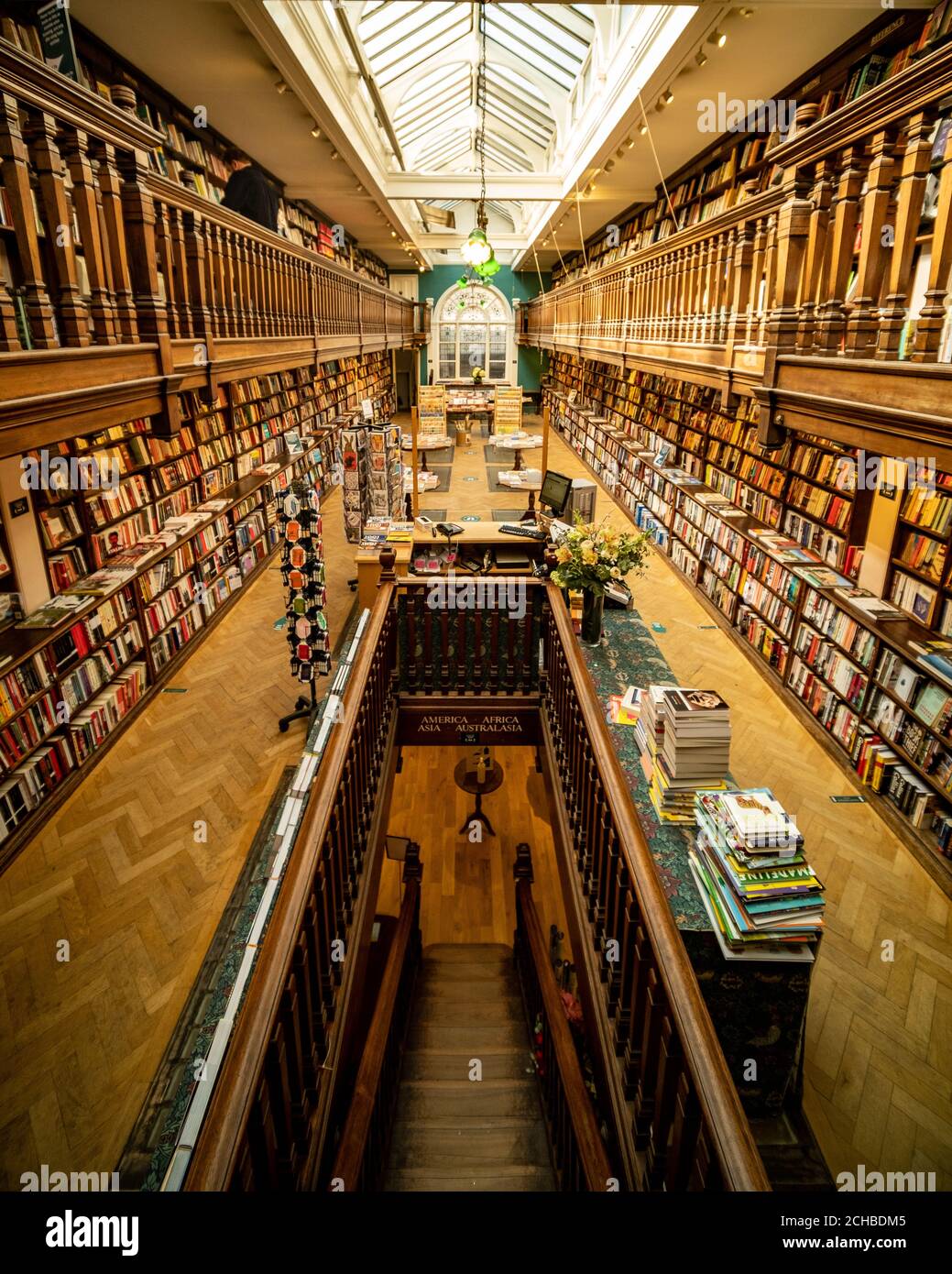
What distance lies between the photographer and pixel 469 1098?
352 centimetres

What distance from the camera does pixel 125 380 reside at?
3166 mm

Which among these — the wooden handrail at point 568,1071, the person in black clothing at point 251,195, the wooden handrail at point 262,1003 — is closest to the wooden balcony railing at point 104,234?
the person in black clothing at point 251,195

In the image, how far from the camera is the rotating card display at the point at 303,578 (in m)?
4.92

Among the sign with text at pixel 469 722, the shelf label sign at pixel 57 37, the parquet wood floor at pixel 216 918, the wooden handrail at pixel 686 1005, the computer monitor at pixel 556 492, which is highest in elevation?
the shelf label sign at pixel 57 37

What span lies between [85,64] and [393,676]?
563cm

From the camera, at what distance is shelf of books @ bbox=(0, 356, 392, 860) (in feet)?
13.1

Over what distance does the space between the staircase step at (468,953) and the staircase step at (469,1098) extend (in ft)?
2.62

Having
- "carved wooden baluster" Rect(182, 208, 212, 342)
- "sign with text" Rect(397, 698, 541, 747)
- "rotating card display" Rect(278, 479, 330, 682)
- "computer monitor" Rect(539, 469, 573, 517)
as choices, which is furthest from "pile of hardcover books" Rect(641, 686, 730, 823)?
"computer monitor" Rect(539, 469, 573, 517)

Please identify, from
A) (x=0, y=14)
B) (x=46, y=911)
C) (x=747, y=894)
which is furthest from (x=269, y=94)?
(x=747, y=894)

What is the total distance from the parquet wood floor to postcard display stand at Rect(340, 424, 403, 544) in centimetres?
323

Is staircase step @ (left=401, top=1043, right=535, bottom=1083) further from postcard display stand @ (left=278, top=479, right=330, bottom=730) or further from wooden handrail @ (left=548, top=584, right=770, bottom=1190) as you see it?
postcard display stand @ (left=278, top=479, right=330, bottom=730)

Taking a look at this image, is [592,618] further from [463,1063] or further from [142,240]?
[142,240]

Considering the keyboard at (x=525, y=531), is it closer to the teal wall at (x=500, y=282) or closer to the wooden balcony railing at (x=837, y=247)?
the wooden balcony railing at (x=837, y=247)

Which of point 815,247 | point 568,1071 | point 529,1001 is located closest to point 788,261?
point 815,247
